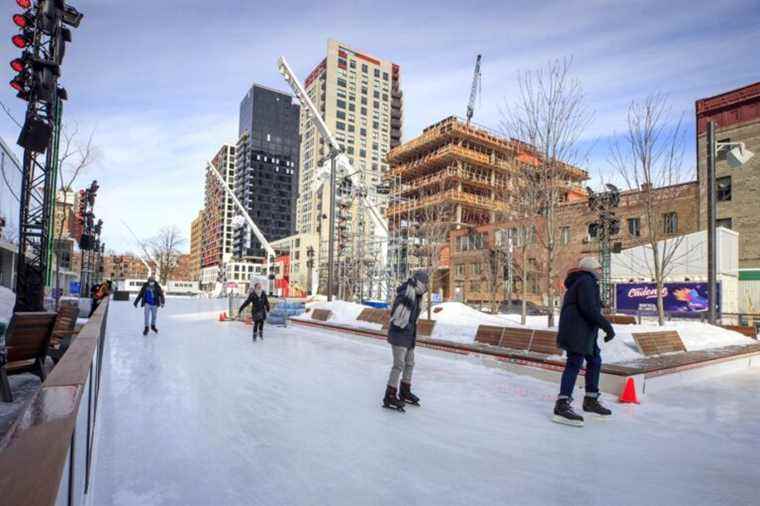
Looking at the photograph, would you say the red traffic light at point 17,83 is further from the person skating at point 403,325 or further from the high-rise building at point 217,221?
the high-rise building at point 217,221

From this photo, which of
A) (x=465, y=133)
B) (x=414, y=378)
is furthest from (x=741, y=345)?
(x=465, y=133)

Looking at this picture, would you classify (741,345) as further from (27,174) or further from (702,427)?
(27,174)

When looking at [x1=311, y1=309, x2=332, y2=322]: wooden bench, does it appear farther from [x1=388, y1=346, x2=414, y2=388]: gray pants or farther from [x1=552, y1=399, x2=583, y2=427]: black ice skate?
[x1=552, y1=399, x2=583, y2=427]: black ice skate

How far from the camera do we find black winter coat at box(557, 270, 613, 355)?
507 centimetres

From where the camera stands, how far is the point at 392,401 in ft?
18.3

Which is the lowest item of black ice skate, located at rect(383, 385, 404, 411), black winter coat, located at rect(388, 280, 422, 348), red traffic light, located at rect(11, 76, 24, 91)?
black ice skate, located at rect(383, 385, 404, 411)

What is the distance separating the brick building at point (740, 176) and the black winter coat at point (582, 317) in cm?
3042

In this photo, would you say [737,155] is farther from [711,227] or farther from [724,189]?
[724,189]

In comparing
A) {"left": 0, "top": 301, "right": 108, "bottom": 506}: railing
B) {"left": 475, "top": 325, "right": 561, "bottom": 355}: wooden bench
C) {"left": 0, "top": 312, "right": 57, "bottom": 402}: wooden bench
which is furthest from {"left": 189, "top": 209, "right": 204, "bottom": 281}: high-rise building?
{"left": 0, "top": 301, "right": 108, "bottom": 506}: railing

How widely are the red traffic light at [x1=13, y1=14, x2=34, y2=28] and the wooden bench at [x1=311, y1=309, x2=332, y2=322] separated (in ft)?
38.9

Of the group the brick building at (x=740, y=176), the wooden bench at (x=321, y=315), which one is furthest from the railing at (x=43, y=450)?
the brick building at (x=740, y=176)

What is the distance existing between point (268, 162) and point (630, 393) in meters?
142

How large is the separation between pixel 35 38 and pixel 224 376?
789 centimetres

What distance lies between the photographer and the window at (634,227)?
1321 inches
